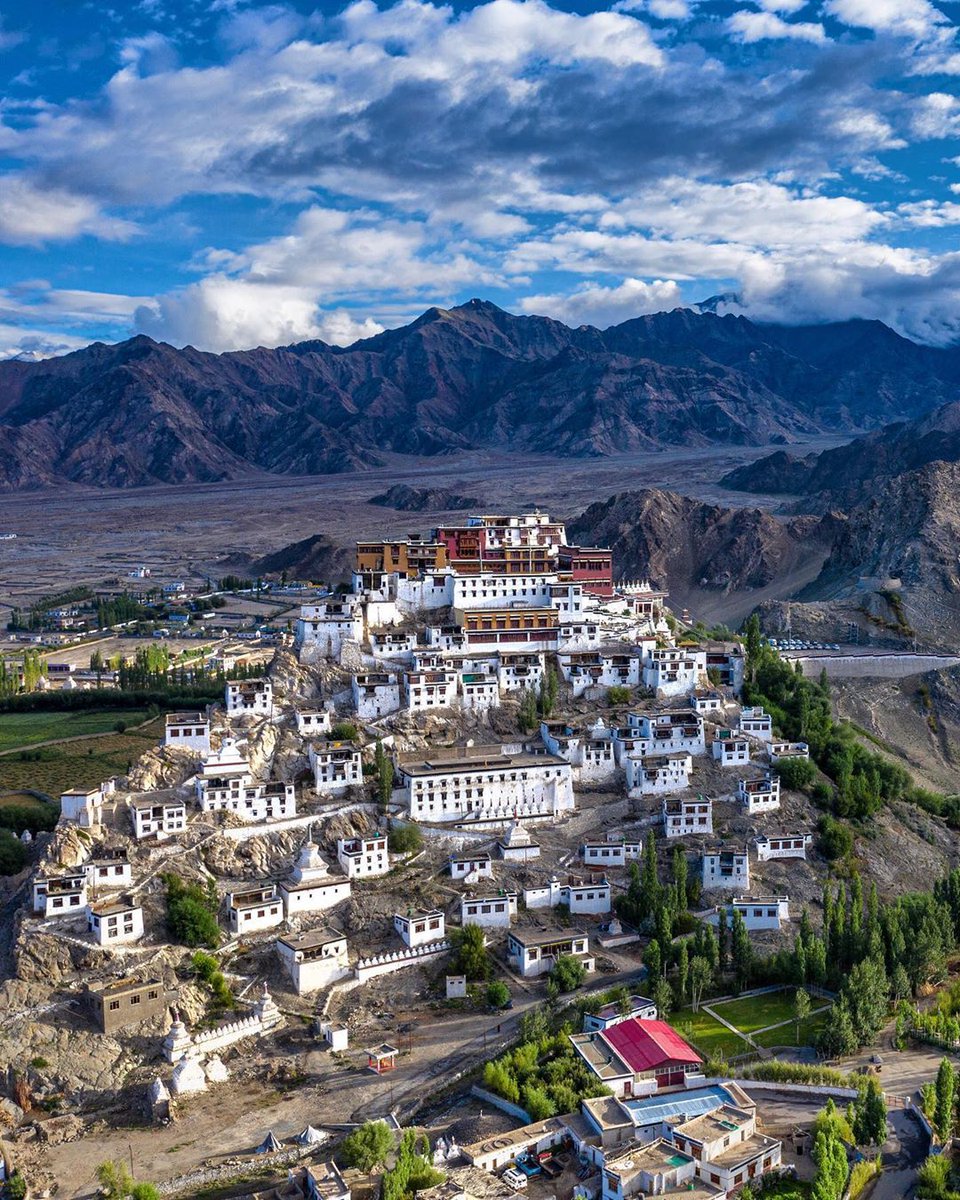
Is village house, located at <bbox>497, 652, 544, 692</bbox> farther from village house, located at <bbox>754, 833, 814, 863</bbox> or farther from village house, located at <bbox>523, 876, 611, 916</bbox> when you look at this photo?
village house, located at <bbox>754, 833, 814, 863</bbox>

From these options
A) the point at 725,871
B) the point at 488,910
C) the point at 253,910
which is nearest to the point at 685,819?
the point at 725,871

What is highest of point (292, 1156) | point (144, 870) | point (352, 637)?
point (352, 637)

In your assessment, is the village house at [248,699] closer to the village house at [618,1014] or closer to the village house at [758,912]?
the village house at [758,912]

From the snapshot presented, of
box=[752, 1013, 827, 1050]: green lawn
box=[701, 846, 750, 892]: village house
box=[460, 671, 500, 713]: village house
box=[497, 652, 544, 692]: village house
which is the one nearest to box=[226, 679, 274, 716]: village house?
box=[460, 671, 500, 713]: village house

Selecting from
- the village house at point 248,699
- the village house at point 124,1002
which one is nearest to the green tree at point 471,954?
the village house at point 124,1002

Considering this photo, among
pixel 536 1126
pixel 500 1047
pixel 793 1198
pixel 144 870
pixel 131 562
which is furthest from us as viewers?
pixel 131 562

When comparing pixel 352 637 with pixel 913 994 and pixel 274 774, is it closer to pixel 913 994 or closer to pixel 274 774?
pixel 274 774

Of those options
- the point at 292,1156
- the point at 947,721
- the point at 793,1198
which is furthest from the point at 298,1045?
the point at 947,721
